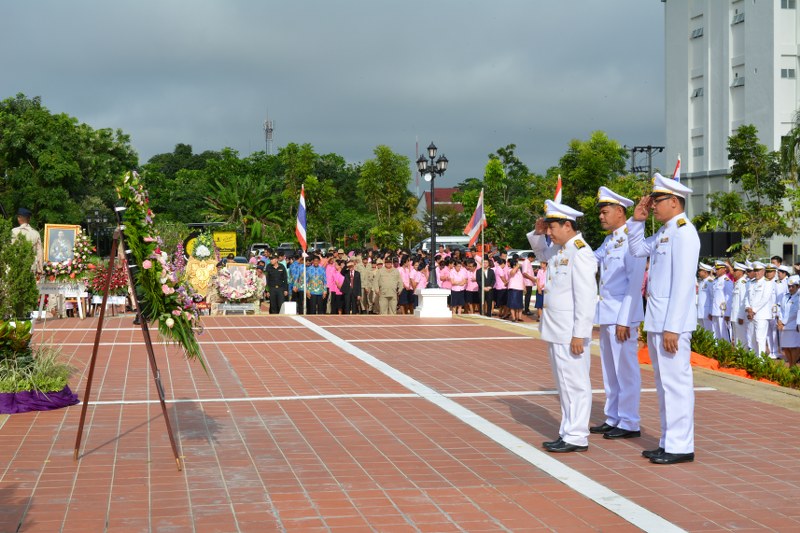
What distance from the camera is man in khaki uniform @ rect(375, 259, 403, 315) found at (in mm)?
25469

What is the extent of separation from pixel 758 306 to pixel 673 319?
11593mm

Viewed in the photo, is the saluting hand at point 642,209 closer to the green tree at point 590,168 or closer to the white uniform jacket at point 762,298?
the white uniform jacket at point 762,298

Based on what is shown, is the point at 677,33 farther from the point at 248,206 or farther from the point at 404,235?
the point at 248,206

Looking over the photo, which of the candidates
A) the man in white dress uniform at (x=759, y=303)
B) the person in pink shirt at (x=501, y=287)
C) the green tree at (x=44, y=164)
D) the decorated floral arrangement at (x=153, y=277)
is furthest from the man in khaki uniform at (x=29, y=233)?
the green tree at (x=44, y=164)

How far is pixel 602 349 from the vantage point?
896 cm

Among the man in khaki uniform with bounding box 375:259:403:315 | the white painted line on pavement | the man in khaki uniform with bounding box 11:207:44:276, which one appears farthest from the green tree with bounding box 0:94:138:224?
the white painted line on pavement

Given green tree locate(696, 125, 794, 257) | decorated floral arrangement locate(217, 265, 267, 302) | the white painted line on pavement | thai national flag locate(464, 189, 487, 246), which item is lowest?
the white painted line on pavement

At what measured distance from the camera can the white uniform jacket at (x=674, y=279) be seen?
7527 millimetres

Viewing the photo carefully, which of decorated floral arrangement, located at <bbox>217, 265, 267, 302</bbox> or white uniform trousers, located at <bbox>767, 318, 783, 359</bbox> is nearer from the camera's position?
white uniform trousers, located at <bbox>767, 318, 783, 359</bbox>

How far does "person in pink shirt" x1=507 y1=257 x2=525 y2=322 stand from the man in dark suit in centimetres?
414

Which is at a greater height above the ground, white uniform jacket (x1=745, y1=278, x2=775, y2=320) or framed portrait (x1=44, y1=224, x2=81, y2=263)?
framed portrait (x1=44, y1=224, x2=81, y2=263)

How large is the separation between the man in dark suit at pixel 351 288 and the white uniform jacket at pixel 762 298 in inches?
→ 422

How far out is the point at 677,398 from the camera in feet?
24.8

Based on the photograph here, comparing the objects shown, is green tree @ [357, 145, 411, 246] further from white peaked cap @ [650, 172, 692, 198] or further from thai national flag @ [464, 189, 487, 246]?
white peaked cap @ [650, 172, 692, 198]
